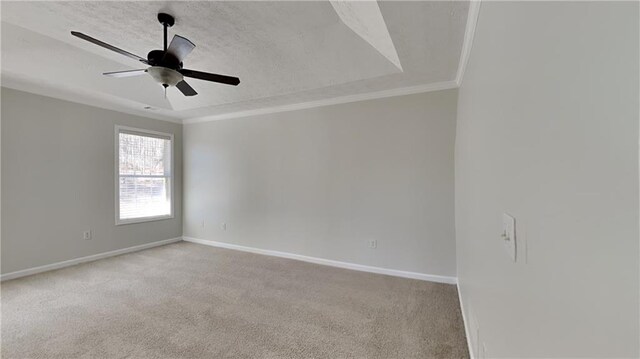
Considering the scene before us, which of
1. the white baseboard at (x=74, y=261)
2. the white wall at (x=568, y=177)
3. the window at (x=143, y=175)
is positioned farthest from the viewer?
the window at (x=143, y=175)

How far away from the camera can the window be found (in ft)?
14.2

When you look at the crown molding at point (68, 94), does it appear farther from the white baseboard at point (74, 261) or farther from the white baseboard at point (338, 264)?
the white baseboard at point (338, 264)

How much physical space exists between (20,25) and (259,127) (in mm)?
2680

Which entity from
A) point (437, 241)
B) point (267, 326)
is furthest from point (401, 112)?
point (267, 326)

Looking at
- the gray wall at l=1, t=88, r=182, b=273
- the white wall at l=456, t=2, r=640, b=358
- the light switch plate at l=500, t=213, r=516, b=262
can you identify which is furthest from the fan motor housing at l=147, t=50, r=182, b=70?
the gray wall at l=1, t=88, r=182, b=273

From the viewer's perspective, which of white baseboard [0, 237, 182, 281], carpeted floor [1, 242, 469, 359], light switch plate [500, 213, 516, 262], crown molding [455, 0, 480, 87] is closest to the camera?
light switch plate [500, 213, 516, 262]

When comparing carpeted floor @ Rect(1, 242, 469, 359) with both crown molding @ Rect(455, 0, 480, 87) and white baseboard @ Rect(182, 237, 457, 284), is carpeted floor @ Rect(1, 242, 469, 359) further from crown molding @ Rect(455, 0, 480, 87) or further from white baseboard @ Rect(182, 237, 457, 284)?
crown molding @ Rect(455, 0, 480, 87)

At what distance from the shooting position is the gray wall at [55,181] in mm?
3239

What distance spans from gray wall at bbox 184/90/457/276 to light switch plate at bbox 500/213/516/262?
7.40ft

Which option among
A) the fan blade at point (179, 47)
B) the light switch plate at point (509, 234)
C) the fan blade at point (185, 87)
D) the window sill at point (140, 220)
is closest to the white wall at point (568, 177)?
the light switch plate at point (509, 234)

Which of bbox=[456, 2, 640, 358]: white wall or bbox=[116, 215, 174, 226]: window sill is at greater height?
bbox=[456, 2, 640, 358]: white wall

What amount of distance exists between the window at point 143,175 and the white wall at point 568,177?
514 cm

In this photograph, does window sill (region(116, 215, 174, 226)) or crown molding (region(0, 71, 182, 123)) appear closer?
crown molding (region(0, 71, 182, 123))

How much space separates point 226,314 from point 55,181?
10.6 ft
